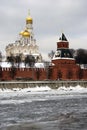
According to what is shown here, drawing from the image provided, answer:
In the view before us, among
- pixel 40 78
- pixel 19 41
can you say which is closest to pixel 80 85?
pixel 40 78

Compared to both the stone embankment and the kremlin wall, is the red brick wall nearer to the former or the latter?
the kremlin wall

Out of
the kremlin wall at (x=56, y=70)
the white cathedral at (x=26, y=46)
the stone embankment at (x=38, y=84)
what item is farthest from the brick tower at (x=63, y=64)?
the white cathedral at (x=26, y=46)

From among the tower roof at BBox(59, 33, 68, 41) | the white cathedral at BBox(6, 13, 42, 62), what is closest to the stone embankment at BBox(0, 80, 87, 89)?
the tower roof at BBox(59, 33, 68, 41)

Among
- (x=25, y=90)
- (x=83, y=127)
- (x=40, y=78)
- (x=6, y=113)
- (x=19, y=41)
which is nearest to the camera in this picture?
(x=83, y=127)

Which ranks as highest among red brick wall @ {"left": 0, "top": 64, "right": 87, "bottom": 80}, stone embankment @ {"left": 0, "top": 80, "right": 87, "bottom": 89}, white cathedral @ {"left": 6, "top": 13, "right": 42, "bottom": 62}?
white cathedral @ {"left": 6, "top": 13, "right": 42, "bottom": 62}

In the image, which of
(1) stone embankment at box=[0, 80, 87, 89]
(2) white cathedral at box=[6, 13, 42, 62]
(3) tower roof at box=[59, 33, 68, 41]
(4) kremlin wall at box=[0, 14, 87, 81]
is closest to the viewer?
(1) stone embankment at box=[0, 80, 87, 89]

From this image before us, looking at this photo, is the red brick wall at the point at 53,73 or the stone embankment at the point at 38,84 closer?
the stone embankment at the point at 38,84

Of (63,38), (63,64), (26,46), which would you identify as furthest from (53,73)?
(26,46)

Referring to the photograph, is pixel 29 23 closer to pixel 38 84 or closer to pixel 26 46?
pixel 26 46

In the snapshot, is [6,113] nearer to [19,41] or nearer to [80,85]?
[80,85]

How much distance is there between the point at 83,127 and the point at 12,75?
58.9m

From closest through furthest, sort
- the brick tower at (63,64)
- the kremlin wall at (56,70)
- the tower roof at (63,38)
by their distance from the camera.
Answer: the kremlin wall at (56,70)
the brick tower at (63,64)
the tower roof at (63,38)

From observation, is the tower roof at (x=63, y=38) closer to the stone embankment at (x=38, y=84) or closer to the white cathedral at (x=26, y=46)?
the stone embankment at (x=38, y=84)

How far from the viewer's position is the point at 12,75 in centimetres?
7831
